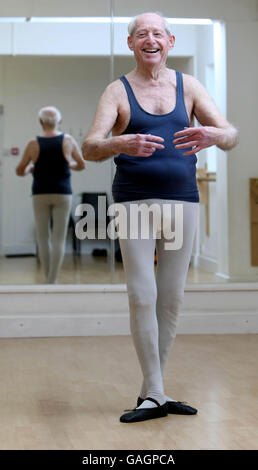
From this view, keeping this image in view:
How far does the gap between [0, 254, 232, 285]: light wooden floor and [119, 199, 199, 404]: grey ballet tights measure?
7.42 ft

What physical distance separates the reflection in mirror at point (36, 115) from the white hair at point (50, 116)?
0.03 m

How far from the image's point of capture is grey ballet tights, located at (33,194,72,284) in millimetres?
5414

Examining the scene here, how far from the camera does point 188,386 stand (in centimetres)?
359

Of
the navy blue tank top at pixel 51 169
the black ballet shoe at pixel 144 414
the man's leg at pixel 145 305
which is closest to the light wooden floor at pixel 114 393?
the black ballet shoe at pixel 144 414

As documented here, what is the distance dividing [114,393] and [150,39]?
154 cm

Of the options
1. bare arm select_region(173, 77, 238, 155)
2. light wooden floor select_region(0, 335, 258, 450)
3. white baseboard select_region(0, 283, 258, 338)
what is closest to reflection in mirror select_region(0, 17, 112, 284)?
white baseboard select_region(0, 283, 258, 338)

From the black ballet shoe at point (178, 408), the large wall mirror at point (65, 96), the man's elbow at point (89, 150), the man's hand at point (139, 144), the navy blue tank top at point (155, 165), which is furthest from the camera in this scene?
the large wall mirror at point (65, 96)

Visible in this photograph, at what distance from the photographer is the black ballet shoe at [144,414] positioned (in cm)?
296

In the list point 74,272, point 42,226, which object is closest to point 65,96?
point 42,226

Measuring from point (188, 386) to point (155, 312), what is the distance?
0.68 metres

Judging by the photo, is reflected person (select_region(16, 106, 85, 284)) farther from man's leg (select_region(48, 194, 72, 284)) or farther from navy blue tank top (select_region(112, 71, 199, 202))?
navy blue tank top (select_region(112, 71, 199, 202))

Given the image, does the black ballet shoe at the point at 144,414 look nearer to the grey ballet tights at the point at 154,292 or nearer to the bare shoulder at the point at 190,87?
the grey ballet tights at the point at 154,292

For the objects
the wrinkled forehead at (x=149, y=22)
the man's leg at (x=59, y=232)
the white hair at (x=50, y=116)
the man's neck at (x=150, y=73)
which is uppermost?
the wrinkled forehead at (x=149, y=22)

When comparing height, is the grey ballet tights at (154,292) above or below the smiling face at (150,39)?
below
